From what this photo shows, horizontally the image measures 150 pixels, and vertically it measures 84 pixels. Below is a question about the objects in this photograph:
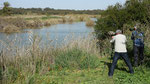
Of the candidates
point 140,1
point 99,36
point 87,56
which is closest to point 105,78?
point 87,56

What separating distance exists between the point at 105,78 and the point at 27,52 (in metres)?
Answer: 3.56

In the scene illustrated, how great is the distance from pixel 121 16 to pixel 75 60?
7984mm

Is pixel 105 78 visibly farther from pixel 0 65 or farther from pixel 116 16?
pixel 116 16

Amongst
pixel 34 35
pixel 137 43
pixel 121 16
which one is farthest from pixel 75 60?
pixel 121 16

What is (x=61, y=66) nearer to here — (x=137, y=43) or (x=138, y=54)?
(x=137, y=43)

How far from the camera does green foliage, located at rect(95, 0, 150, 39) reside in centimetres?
1571

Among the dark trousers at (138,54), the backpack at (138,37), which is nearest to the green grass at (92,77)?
the dark trousers at (138,54)

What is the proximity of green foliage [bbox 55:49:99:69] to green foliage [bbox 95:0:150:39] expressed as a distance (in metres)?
6.87

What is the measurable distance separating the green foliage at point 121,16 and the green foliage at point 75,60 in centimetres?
687

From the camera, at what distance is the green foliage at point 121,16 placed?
15712mm

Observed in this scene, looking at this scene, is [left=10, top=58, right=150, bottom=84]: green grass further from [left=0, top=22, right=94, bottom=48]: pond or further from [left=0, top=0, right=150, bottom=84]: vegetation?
[left=0, top=22, right=94, bottom=48]: pond

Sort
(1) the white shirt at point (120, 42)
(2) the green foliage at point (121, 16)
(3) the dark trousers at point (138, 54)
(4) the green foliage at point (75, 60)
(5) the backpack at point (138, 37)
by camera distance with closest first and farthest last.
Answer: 1. (1) the white shirt at point (120, 42)
2. (5) the backpack at point (138, 37)
3. (3) the dark trousers at point (138, 54)
4. (4) the green foliage at point (75, 60)
5. (2) the green foliage at point (121, 16)

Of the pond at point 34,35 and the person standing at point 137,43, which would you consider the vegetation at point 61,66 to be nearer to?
the pond at point 34,35

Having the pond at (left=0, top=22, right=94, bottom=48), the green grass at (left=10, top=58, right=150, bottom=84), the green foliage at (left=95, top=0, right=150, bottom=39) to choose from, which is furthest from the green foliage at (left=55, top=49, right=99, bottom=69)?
the green foliage at (left=95, top=0, right=150, bottom=39)
